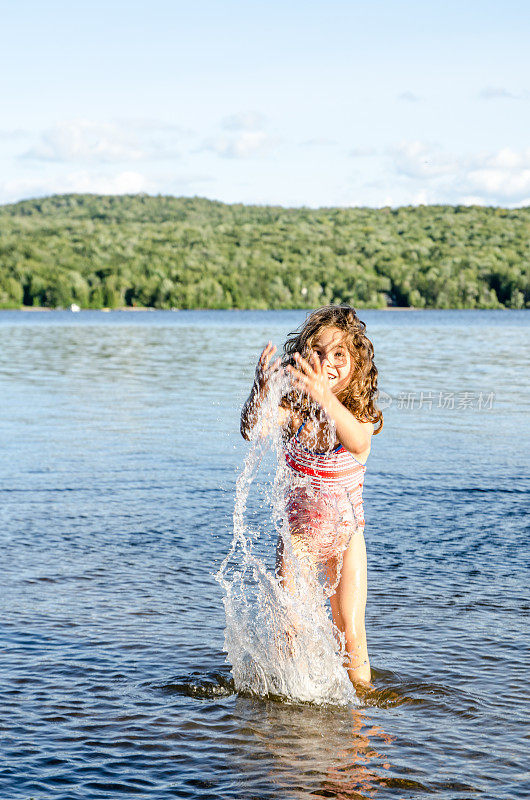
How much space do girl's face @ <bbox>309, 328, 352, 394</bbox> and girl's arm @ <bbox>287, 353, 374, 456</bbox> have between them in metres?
0.23

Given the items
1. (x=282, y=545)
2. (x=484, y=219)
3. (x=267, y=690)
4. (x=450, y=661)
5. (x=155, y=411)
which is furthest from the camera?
(x=484, y=219)

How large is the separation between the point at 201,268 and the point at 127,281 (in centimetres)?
Answer: 1314

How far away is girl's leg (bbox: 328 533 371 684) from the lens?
6.15 m

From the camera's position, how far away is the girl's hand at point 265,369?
220 inches

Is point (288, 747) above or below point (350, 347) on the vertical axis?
below

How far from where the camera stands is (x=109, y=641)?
24.6 feet

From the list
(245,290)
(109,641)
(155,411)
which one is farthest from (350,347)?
(245,290)

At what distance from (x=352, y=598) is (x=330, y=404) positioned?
1537mm

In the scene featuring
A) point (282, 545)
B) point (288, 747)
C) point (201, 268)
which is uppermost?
point (201, 268)

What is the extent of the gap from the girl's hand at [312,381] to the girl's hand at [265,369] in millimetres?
235

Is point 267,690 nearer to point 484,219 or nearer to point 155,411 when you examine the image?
point 155,411

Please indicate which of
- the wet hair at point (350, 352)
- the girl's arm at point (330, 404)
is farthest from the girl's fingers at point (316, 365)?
the wet hair at point (350, 352)

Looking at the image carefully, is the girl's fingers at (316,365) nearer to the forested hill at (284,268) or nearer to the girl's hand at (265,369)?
the girl's hand at (265,369)

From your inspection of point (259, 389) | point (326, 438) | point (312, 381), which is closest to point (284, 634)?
point (326, 438)
